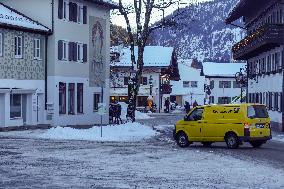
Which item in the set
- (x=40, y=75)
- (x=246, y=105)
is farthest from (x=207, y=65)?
(x=246, y=105)

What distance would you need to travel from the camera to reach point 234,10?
54.2m

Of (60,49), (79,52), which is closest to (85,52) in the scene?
(79,52)

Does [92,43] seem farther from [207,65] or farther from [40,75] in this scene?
[207,65]

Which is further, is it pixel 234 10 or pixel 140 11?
pixel 234 10

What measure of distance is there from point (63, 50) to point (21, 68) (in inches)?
169

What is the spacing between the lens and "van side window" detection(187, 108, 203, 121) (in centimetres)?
2827

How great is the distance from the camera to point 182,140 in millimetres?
28531

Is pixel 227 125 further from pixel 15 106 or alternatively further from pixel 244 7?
pixel 244 7

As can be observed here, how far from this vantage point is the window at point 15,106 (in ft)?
133

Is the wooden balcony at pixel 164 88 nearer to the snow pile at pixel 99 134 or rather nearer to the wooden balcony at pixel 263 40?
the wooden balcony at pixel 263 40

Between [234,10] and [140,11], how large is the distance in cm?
1527

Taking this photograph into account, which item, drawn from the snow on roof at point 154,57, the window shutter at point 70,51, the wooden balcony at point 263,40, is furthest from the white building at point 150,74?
the window shutter at point 70,51

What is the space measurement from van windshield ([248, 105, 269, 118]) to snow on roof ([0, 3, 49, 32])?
17258mm

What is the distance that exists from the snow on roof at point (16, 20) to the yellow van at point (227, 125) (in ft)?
49.0
